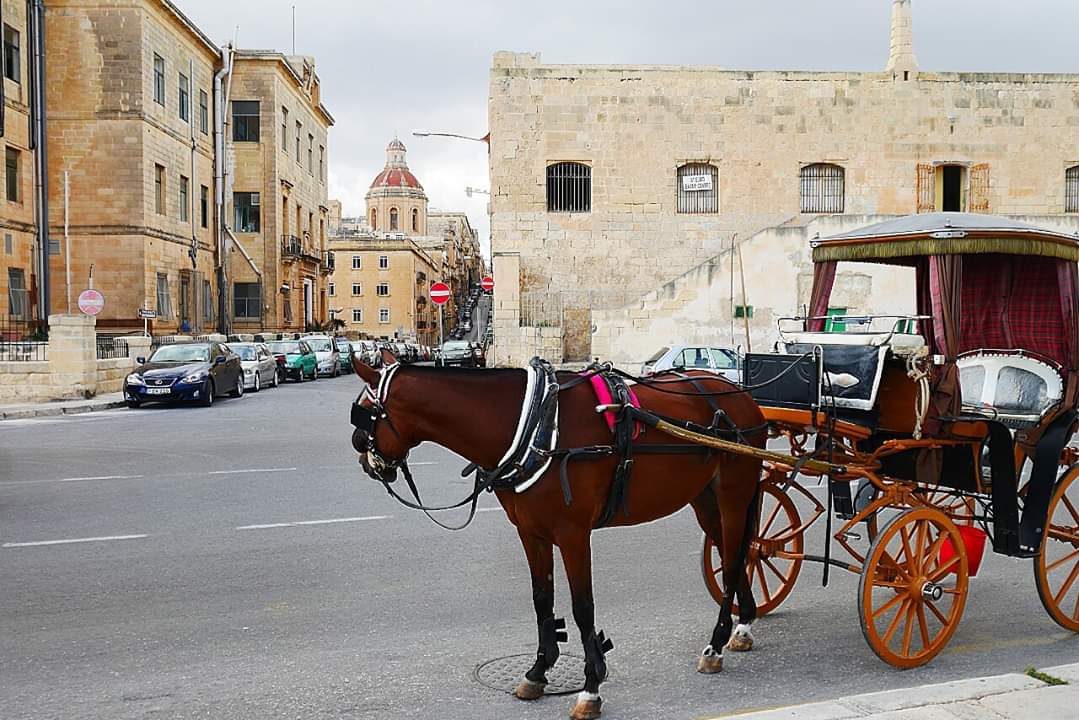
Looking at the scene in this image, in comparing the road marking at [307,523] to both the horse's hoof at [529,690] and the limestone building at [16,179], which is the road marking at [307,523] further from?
the limestone building at [16,179]

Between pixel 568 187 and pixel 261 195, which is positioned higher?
pixel 261 195

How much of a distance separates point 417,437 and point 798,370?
2.48 meters

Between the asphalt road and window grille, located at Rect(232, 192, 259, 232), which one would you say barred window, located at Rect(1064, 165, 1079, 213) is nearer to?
the asphalt road

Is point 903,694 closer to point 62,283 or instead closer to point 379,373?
point 379,373

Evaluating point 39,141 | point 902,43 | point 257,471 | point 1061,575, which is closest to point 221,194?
point 39,141

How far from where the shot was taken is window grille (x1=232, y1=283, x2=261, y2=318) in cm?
4947

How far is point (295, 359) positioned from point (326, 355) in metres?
5.00

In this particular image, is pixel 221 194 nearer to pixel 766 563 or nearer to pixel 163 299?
pixel 163 299

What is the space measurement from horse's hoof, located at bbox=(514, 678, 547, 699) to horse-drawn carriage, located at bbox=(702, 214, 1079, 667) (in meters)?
1.60

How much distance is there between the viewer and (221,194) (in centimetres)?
4700

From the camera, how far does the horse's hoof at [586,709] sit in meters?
4.59

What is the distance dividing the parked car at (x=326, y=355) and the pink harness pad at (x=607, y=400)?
116 feet

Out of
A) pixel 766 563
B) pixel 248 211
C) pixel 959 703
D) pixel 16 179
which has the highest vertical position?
pixel 248 211

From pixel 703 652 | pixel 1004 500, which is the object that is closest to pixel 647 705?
pixel 703 652
